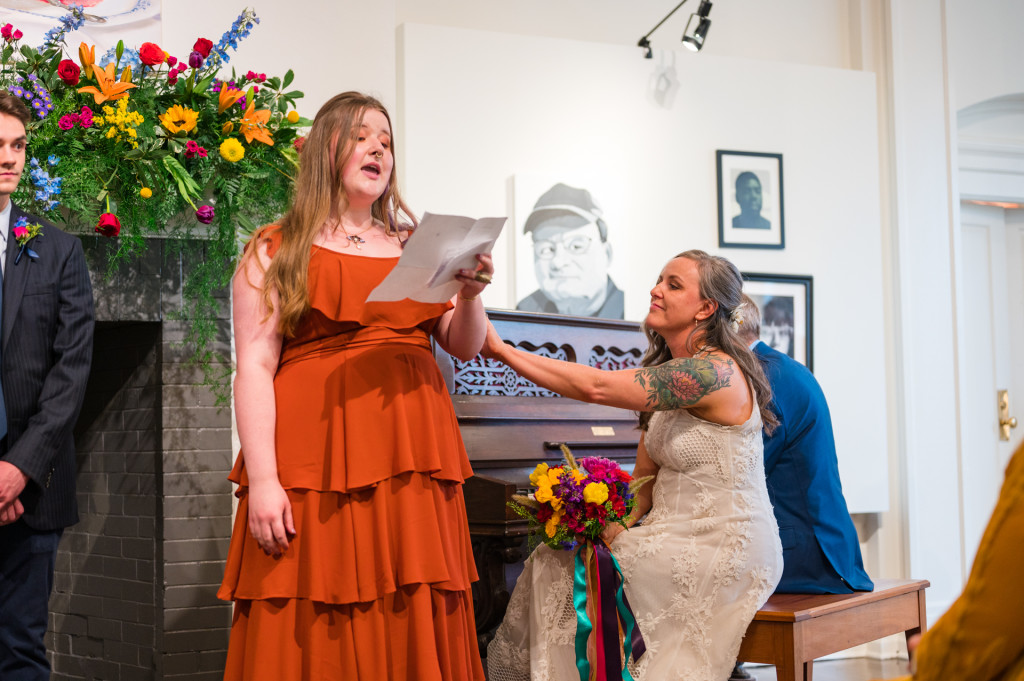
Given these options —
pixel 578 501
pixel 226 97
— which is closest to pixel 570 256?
pixel 226 97

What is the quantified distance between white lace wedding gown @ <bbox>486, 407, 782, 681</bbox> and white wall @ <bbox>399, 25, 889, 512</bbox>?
215 centimetres

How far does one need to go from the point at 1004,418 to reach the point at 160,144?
5.15 m

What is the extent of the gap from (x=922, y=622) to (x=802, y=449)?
729 millimetres

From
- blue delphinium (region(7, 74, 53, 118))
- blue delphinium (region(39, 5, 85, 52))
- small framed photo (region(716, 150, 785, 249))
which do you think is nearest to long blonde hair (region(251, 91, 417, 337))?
blue delphinium (region(7, 74, 53, 118))

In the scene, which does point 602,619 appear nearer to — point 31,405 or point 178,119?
point 31,405

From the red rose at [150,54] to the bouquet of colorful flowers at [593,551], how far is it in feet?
6.26

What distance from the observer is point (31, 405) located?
8.10 feet

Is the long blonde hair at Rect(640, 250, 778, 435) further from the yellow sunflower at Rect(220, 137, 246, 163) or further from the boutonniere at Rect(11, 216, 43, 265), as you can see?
the boutonniere at Rect(11, 216, 43, 265)

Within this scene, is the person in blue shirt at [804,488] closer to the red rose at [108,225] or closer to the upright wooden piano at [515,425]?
the upright wooden piano at [515,425]

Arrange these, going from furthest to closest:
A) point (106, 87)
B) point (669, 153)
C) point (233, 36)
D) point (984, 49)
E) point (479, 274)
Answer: point (984, 49) < point (669, 153) < point (233, 36) < point (106, 87) < point (479, 274)

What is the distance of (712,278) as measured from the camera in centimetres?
281

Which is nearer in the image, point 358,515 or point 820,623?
point 358,515

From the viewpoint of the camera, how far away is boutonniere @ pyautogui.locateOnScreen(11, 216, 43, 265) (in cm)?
249

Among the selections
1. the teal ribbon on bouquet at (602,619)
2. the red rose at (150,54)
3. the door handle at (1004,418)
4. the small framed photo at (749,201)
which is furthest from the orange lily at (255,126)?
the door handle at (1004,418)
